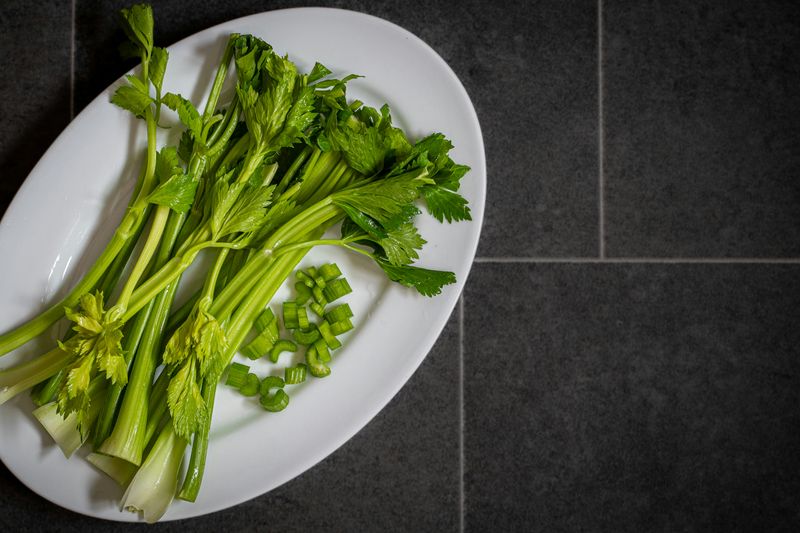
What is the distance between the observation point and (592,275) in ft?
3.66

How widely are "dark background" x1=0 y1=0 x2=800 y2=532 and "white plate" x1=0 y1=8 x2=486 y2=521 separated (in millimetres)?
128

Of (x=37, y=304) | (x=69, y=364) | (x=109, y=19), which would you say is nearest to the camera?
(x=69, y=364)

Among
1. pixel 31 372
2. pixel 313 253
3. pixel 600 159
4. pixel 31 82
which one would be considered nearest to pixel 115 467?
pixel 31 372

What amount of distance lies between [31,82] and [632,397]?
118cm

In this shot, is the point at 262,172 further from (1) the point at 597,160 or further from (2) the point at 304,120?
(1) the point at 597,160

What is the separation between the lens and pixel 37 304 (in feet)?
3.14

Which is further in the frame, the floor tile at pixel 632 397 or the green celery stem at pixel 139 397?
the floor tile at pixel 632 397

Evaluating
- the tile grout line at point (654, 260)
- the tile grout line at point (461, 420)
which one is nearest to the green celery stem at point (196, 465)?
the tile grout line at point (461, 420)

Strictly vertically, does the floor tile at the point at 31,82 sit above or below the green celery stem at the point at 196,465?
above

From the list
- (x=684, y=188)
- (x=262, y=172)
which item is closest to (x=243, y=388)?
(x=262, y=172)

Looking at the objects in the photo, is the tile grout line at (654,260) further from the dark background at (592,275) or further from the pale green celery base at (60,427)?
the pale green celery base at (60,427)

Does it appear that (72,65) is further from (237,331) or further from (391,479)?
(391,479)

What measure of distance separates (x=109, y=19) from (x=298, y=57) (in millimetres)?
360

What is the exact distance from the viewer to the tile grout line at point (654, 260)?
1.10 m
